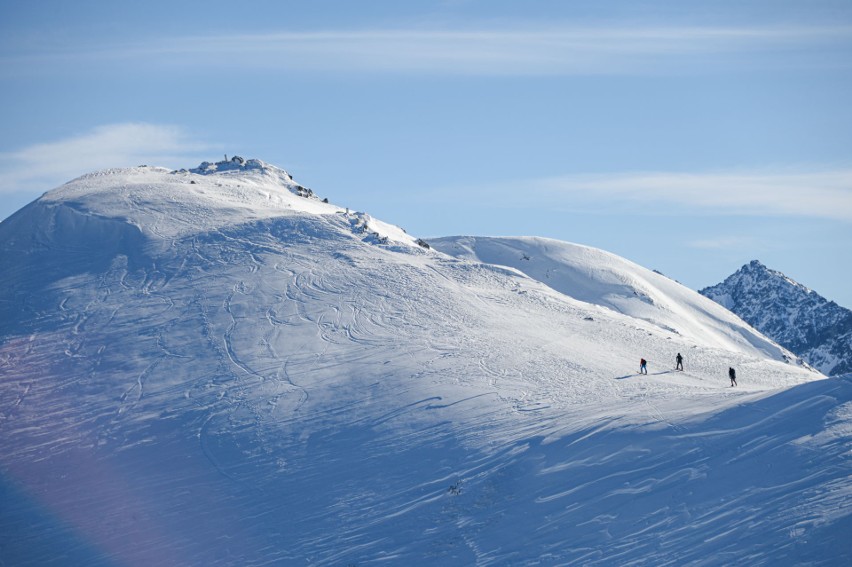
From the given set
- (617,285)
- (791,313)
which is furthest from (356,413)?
(791,313)

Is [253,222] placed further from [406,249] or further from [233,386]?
[233,386]

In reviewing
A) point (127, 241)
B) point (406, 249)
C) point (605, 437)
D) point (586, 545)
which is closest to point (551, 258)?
point (406, 249)

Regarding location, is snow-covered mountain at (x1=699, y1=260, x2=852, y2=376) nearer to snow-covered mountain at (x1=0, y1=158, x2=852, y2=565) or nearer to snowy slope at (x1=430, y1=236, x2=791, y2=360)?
snowy slope at (x1=430, y1=236, x2=791, y2=360)

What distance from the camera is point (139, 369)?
4547 cm

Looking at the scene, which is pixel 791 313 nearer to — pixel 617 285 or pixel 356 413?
pixel 617 285

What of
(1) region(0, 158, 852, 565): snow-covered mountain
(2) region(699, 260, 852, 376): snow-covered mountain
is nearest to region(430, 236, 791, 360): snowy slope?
(1) region(0, 158, 852, 565): snow-covered mountain

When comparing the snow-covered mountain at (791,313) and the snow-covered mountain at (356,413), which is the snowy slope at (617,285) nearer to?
the snow-covered mountain at (356,413)

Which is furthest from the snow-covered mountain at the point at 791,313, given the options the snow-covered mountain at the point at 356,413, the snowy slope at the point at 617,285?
the snow-covered mountain at the point at 356,413

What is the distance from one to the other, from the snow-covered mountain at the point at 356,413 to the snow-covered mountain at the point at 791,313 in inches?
3084

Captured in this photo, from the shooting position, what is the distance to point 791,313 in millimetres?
151625

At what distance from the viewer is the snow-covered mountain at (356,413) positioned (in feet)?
95.7

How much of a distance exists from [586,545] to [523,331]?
71.1 ft

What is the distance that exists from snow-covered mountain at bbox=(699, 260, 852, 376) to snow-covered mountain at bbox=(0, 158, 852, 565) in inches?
3084

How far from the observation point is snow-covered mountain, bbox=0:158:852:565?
95.7 ft
